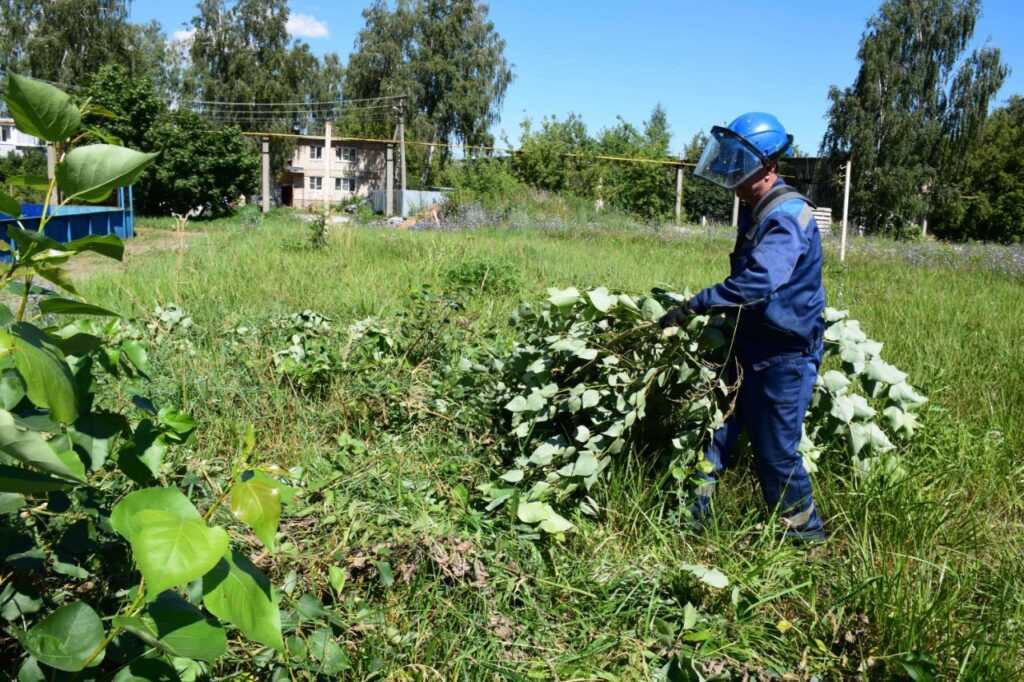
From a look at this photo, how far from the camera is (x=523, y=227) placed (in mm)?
16125

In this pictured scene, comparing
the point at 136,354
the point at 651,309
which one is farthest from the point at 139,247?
the point at 136,354

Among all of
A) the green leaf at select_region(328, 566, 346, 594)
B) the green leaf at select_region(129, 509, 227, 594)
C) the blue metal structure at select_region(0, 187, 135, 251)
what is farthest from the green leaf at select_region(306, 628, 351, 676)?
the blue metal structure at select_region(0, 187, 135, 251)

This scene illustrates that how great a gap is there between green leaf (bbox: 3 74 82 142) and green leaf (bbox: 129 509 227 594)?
1.60 ft

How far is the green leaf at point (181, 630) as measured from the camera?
100 cm

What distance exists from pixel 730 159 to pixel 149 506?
297 cm

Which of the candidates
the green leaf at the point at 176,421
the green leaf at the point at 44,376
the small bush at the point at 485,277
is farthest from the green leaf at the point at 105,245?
the small bush at the point at 485,277

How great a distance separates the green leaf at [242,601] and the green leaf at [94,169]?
1.65 ft

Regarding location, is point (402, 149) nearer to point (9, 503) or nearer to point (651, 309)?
point (651, 309)

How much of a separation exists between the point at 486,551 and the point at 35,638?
1.84 m

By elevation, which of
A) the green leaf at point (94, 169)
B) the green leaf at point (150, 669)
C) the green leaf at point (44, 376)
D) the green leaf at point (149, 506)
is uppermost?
the green leaf at point (94, 169)

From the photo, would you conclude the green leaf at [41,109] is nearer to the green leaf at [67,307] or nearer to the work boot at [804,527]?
the green leaf at [67,307]

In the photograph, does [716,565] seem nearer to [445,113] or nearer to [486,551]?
[486,551]

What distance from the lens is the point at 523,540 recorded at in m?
2.86

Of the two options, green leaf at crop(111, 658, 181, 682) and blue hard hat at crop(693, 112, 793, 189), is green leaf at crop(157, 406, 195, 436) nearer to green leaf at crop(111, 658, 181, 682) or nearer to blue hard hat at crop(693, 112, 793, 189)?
green leaf at crop(111, 658, 181, 682)
